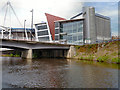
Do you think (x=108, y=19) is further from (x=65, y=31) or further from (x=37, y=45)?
(x=37, y=45)

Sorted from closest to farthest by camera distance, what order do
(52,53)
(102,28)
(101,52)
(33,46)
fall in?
(101,52)
(33,46)
(52,53)
(102,28)

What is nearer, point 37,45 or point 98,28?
point 37,45

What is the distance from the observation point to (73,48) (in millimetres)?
49844

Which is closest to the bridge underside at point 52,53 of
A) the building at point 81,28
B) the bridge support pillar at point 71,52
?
the bridge support pillar at point 71,52

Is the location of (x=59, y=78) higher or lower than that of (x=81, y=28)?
lower

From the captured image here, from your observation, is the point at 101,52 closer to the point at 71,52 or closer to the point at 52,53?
the point at 71,52

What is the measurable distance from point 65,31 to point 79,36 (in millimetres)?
11036

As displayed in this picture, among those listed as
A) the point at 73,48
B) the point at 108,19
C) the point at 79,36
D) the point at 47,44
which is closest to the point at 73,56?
the point at 73,48

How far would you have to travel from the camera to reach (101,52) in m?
36.7

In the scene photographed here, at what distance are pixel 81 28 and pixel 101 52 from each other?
32.6 meters

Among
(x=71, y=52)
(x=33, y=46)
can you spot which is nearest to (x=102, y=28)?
(x=71, y=52)

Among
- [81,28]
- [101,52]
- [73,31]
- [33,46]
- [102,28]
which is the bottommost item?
[101,52]

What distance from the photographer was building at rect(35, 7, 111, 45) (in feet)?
214

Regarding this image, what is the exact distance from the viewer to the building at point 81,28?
6538 cm
